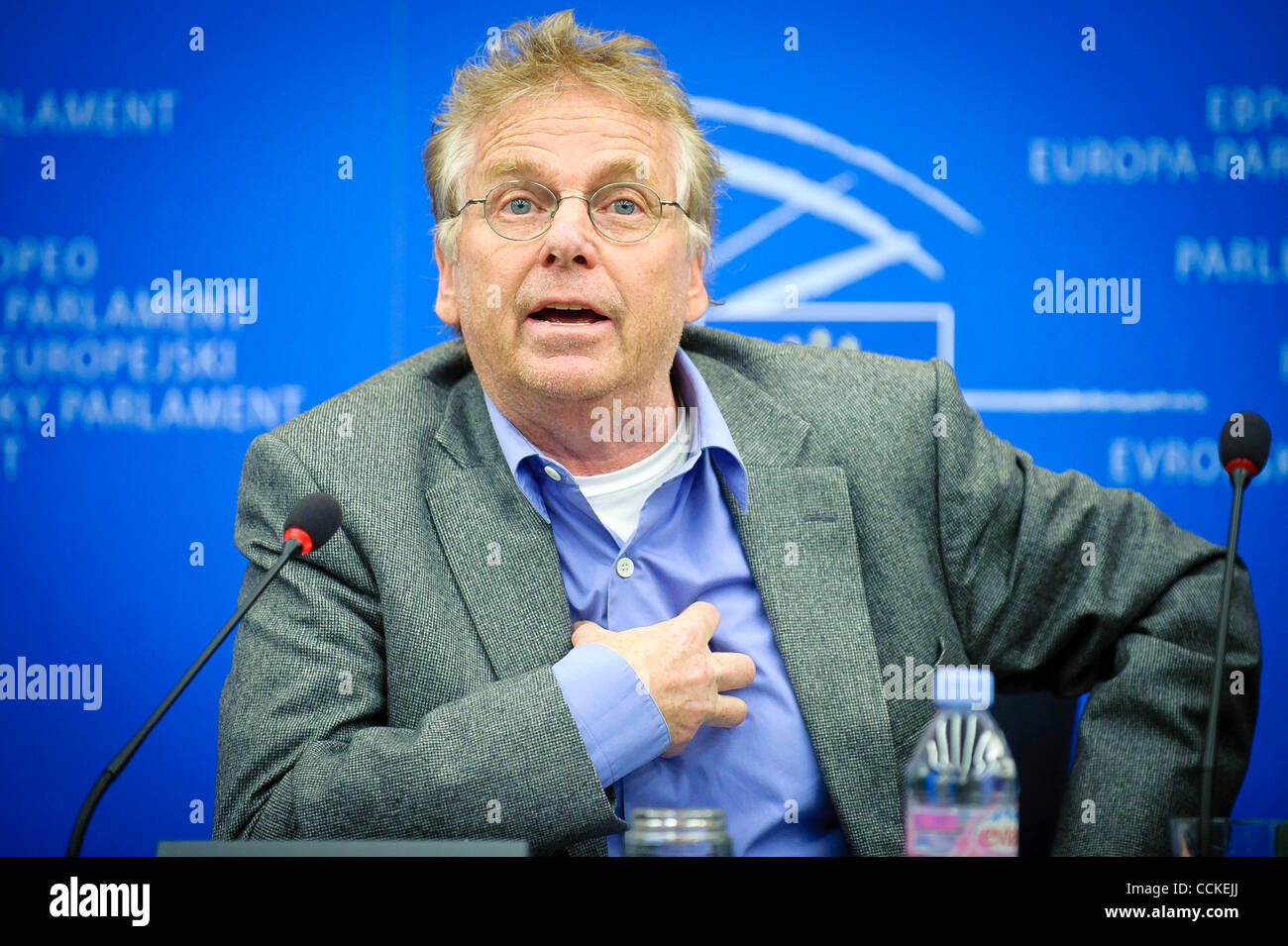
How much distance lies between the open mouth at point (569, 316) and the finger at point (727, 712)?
659 mm

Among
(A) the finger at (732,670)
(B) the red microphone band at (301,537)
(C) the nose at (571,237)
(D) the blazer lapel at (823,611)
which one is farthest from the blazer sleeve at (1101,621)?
(B) the red microphone band at (301,537)

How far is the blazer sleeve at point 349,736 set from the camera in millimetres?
1490

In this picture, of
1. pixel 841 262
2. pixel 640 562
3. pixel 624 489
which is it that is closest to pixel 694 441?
pixel 624 489

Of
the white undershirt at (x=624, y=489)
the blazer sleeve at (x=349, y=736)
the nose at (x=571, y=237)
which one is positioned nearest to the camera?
the blazer sleeve at (x=349, y=736)

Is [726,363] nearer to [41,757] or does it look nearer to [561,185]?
[561,185]

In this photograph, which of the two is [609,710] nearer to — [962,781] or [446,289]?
[962,781]

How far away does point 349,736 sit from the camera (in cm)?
168

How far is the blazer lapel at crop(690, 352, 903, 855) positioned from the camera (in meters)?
1.81

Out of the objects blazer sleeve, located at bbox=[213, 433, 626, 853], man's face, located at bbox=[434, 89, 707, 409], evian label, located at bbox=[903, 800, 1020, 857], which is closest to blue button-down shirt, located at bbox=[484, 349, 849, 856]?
man's face, located at bbox=[434, 89, 707, 409]

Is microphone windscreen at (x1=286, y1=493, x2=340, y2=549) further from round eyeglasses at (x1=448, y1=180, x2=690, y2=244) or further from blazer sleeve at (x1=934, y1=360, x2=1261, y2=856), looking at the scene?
blazer sleeve at (x1=934, y1=360, x2=1261, y2=856)

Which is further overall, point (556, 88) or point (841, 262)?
point (841, 262)

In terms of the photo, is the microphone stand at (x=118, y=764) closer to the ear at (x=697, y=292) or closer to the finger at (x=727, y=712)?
the finger at (x=727, y=712)

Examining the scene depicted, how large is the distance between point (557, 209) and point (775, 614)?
763 mm

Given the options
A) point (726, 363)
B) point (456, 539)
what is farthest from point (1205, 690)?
point (456, 539)
